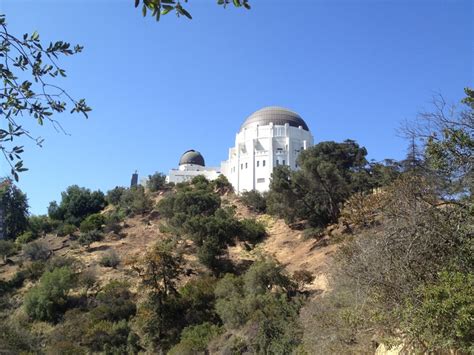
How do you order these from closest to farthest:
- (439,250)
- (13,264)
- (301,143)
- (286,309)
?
(439,250) → (286,309) → (13,264) → (301,143)

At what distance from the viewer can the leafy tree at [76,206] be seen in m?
48.5

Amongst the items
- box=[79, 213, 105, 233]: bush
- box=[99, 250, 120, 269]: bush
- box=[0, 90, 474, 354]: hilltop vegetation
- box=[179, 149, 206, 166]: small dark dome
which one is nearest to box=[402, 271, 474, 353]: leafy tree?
box=[0, 90, 474, 354]: hilltop vegetation

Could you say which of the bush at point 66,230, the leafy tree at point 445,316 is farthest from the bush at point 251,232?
the leafy tree at point 445,316

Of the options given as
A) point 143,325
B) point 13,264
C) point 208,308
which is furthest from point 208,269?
point 13,264

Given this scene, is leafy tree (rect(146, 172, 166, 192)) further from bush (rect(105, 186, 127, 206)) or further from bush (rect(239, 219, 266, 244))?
bush (rect(239, 219, 266, 244))

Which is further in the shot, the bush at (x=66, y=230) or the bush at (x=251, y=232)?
the bush at (x=66, y=230)

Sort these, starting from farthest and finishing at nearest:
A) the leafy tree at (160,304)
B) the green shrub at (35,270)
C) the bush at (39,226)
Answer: the bush at (39,226), the green shrub at (35,270), the leafy tree at (160,304)

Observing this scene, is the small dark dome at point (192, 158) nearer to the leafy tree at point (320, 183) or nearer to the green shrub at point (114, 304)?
the leafy tree at point (320, 183)

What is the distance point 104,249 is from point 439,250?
30444mm

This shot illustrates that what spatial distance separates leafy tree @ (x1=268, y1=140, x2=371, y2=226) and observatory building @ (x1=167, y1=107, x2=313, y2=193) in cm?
1510

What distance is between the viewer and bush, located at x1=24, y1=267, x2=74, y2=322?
81.4 feet

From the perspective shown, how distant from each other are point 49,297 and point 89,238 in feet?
39.1

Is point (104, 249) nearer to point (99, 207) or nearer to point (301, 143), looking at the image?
point (99, 207)

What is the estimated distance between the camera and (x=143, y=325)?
858 inches
